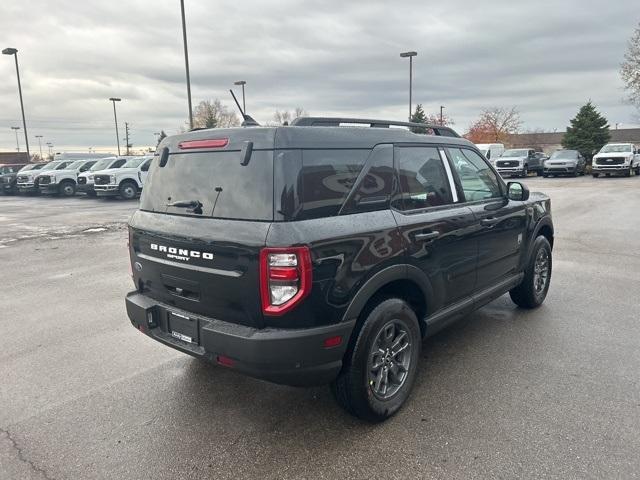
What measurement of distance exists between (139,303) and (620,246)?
28.1 feet

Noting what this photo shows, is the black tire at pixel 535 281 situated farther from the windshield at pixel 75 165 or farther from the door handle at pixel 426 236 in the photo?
the windshield at pixel 75 165

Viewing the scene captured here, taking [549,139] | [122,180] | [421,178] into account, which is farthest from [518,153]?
[549,139]

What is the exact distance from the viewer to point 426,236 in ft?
11.1

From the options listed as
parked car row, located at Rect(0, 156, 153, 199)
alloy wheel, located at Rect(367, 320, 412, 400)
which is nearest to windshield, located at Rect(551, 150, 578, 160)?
parked car row, located at Rect(0, 156, 153, 199)

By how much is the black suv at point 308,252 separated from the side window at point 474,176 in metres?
0.17

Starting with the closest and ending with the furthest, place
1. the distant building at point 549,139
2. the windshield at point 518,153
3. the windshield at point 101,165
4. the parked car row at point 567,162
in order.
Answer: the windshield at point 101,165 → the parked car row at point 567,162 → the windshield at point 518,153 → the distant building at point 549,139

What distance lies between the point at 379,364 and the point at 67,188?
25.0m

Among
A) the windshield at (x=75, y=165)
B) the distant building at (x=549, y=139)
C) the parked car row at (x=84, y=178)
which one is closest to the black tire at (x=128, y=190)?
the parked car row at (x=84, y=178)

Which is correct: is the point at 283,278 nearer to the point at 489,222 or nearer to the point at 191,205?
the point at 191,205

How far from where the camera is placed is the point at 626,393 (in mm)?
3436

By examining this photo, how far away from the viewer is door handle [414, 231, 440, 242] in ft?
10.9

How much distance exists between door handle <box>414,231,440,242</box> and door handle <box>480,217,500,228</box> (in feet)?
2.53

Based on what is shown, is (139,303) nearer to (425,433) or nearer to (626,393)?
(425,433)

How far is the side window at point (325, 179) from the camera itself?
2.79m
